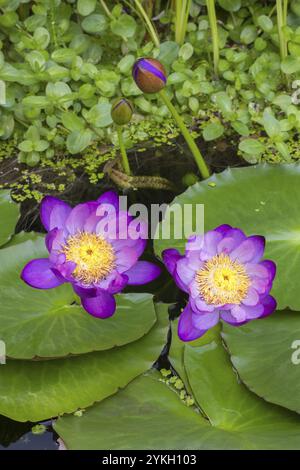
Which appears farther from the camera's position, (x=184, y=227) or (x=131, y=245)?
(x=184, y=227)

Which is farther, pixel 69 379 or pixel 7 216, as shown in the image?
pixel 7 216

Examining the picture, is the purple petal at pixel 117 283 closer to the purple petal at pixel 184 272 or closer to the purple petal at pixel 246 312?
the purple petal at pixel 184 272

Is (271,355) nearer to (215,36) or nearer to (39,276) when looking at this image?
(39,276)

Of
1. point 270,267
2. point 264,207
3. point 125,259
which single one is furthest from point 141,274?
point 264,207
